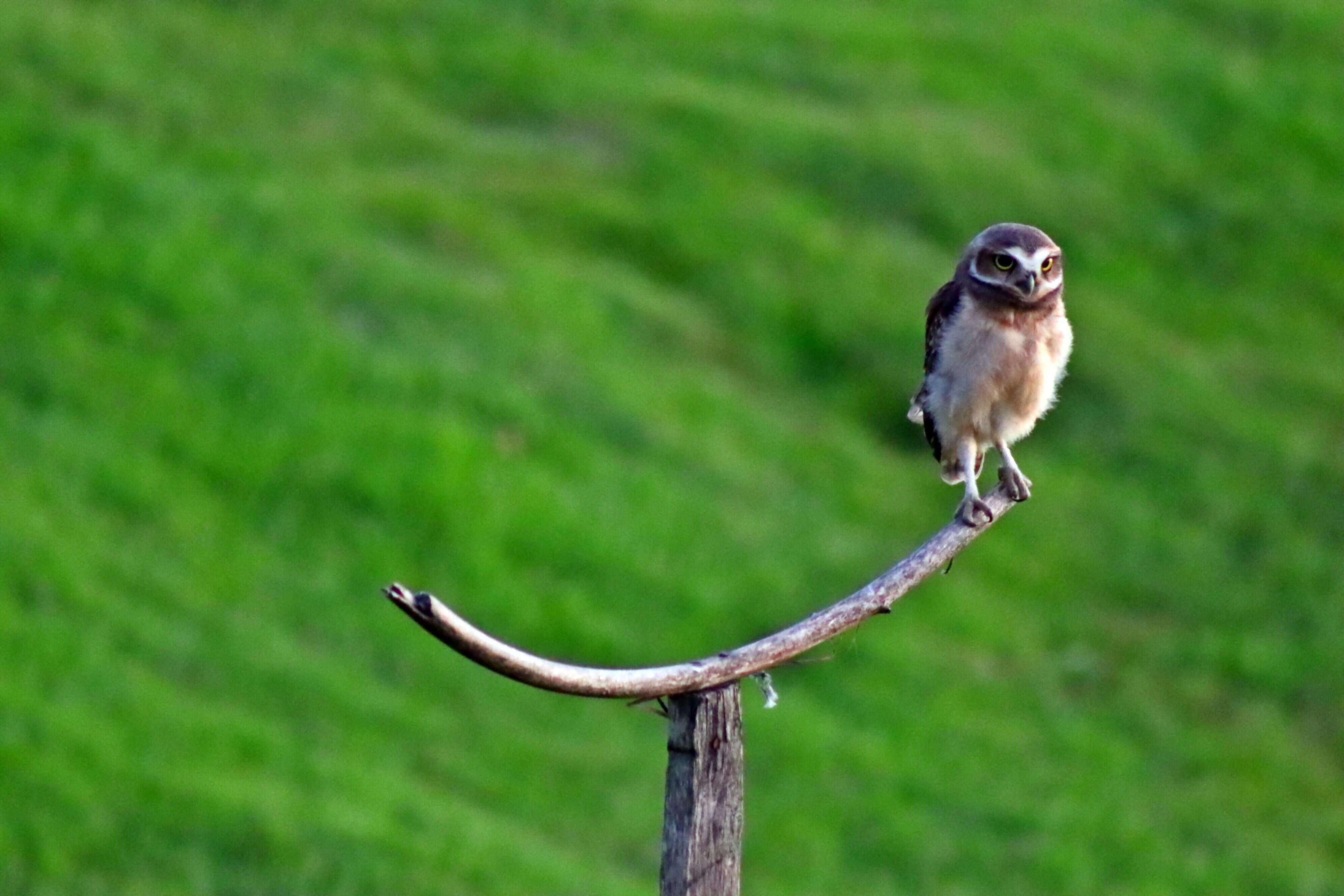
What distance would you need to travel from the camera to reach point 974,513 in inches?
192

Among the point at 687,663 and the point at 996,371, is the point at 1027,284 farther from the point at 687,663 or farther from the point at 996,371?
the point at 687,663

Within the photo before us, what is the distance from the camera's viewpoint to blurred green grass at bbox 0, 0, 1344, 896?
1123cm

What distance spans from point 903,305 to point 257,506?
6.67m

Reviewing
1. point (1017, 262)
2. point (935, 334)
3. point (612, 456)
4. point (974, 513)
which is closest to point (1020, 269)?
point (1017, 262)

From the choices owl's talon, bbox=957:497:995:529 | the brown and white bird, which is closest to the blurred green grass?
the brown and white bird

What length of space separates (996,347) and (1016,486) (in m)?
0.57

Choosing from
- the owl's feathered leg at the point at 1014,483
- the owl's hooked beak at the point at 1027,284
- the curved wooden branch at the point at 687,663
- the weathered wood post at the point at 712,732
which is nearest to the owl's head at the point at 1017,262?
the owl's hooked beak at the point at 1027,284

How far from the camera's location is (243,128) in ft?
56.4

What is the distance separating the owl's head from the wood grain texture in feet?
6.59

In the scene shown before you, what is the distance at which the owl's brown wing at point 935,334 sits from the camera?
601cm

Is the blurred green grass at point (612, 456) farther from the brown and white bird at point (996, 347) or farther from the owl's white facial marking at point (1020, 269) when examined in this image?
the owl's white facial marking at point (1020, 269)

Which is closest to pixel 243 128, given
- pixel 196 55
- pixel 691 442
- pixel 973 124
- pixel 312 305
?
pixel 196 55

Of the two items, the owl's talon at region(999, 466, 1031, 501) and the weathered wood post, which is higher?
the owl's talon at region(999, 466, 1031, 501)

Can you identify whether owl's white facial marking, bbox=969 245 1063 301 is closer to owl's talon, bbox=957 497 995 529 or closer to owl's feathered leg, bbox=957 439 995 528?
owl's feathered leg, bbox=957 439 995 528
